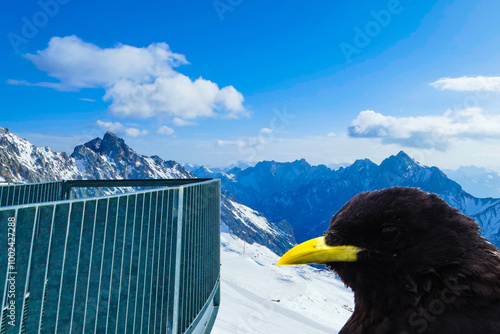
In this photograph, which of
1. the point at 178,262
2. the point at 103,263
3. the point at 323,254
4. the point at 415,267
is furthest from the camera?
the point at 178,262

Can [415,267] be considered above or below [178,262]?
above

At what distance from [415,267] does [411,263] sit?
4 centimetres

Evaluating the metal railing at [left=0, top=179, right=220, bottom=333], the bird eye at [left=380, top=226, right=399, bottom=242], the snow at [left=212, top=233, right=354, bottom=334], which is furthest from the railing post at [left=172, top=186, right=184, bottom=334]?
the bird eye at [left=380, top=226, right=399, bottom=242]

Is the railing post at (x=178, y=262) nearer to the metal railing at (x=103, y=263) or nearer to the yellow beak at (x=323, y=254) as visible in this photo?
the metal railing at (x=103, y=263)

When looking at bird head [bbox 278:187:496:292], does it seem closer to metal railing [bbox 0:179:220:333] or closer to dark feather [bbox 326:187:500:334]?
dark feather [bbox 326:187:500:334]

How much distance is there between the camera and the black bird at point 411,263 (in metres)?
2.17

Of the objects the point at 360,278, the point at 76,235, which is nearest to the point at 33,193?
the point at 76,235

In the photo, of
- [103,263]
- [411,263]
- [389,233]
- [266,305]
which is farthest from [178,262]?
[266,305]

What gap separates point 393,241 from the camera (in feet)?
8.25

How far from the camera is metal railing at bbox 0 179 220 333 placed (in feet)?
18.4

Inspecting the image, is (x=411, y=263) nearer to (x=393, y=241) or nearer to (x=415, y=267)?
(x=415, y=267)

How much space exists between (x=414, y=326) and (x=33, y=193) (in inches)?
612

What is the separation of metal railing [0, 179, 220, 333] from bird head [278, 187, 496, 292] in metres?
5.26

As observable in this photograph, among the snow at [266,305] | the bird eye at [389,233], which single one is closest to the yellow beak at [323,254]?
the bird eye at [389,233]
